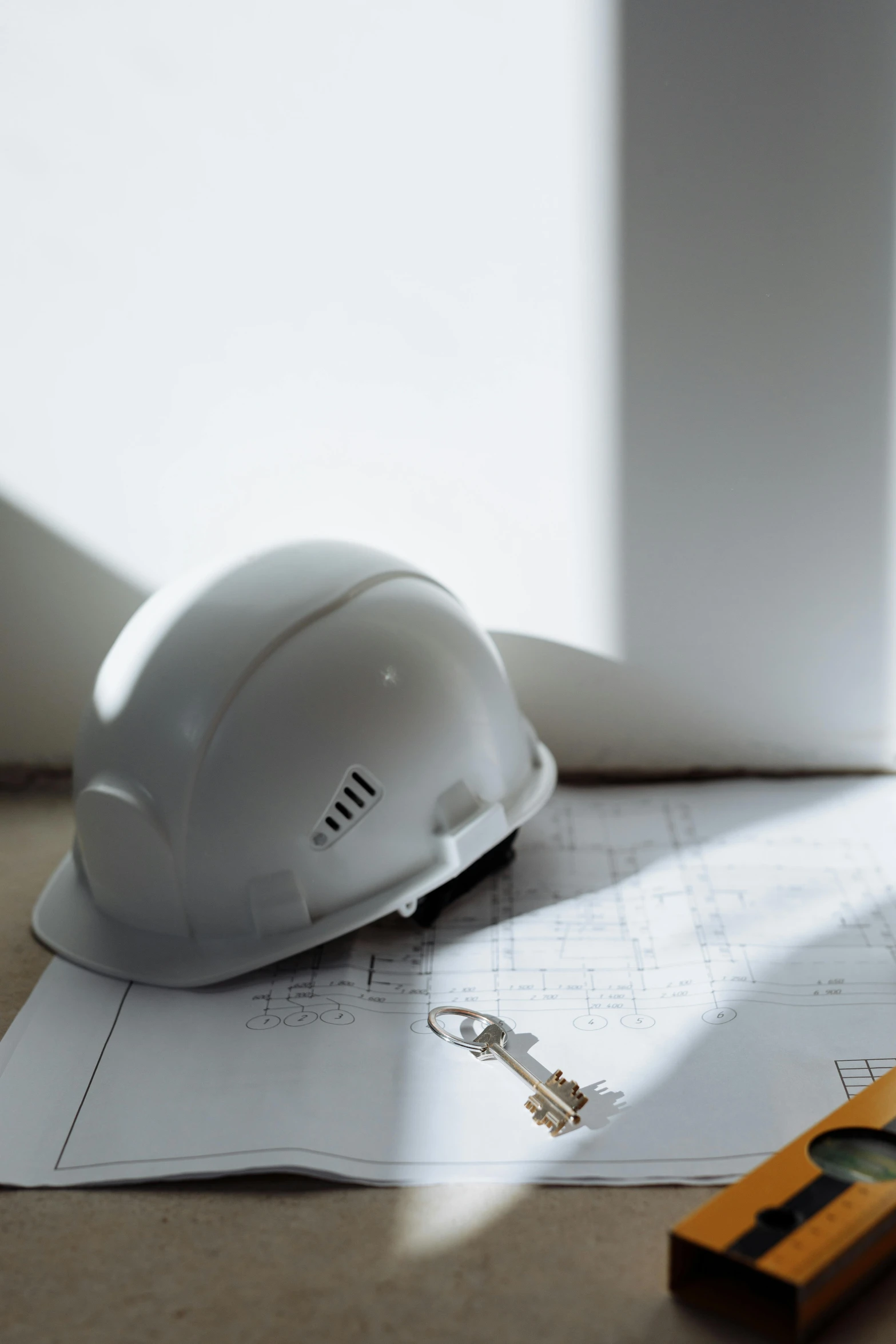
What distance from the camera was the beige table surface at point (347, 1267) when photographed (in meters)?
0.66

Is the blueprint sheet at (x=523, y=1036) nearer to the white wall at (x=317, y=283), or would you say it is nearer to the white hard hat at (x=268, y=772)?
the white hard hat at (x=268, y=772)

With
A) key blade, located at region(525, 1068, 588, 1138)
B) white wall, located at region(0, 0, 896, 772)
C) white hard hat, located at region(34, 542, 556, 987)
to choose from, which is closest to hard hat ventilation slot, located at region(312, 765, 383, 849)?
white hard hat, located at region(34, 542, 556, 987)

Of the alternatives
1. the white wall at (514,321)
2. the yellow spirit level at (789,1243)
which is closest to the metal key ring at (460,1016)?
the yellow spirit level at (789,1243)

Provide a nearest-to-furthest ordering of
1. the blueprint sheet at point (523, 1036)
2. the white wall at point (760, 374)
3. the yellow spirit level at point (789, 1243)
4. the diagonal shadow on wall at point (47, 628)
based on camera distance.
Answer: the yellow spirit level at point (789, 1243)
the blueprint sheet at point (523, 1036)
the white wall at point (760, 374)
the diagonal shadow on wall at point (47, 628)

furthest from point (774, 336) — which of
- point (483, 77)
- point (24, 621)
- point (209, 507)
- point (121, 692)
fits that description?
point (24, 621)

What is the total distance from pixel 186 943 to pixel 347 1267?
1.25ft

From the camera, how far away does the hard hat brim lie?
1.00 metres

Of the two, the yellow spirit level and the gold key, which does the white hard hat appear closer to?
the gold key

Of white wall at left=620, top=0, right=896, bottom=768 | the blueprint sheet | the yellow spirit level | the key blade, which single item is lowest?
the blueprint sheet

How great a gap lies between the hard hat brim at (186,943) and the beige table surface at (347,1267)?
0.77 ft

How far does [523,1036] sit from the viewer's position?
94 cm

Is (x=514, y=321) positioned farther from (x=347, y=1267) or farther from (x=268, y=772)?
(x=347, y=1267)

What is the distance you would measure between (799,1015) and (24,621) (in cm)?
101

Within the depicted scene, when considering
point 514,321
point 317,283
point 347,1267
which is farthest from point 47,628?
point 347,1267
